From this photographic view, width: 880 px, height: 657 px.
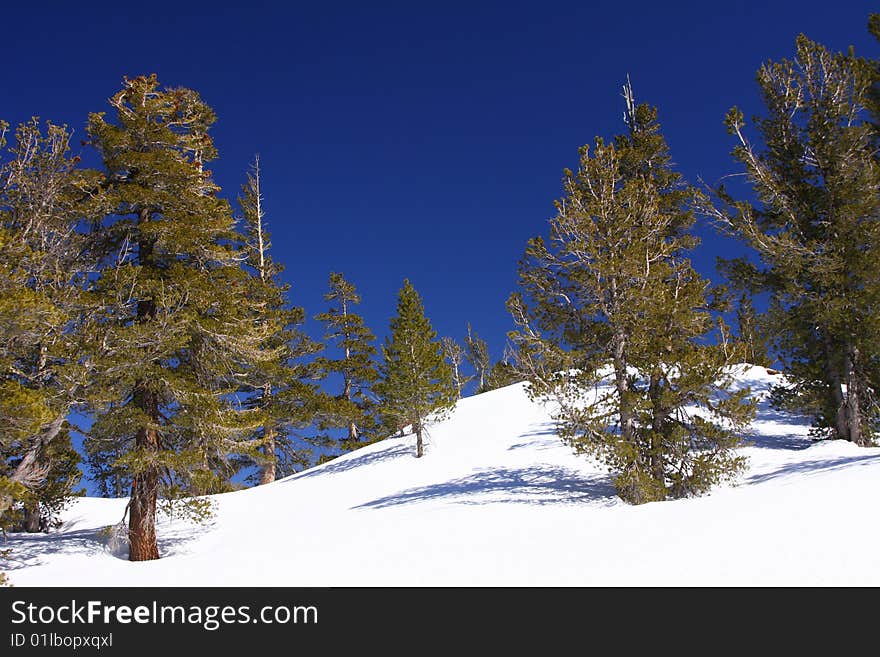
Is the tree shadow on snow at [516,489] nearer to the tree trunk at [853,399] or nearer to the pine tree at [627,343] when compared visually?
the pine tree at [627,343]

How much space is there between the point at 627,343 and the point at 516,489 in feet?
16.0

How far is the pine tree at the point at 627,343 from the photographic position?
409 inches

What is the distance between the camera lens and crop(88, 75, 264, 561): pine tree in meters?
10.7

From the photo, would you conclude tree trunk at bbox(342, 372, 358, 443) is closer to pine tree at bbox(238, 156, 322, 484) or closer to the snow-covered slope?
pine tree at bbox(238, 156, 322, 484)

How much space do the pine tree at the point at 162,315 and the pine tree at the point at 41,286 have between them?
0.68 meters

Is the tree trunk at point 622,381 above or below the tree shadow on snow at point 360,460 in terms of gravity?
above

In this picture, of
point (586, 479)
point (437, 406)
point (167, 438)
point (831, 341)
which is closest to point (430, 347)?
point (437, 406)

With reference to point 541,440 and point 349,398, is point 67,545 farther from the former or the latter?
point 349,398

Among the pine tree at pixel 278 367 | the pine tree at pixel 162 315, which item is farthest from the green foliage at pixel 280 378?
the pine tree at pixel 162 315

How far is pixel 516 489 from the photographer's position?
A: 42.8 ft

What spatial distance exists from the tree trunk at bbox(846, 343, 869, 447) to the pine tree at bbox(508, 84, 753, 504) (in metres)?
6.13

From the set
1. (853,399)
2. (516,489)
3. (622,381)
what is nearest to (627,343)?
(622,381)
